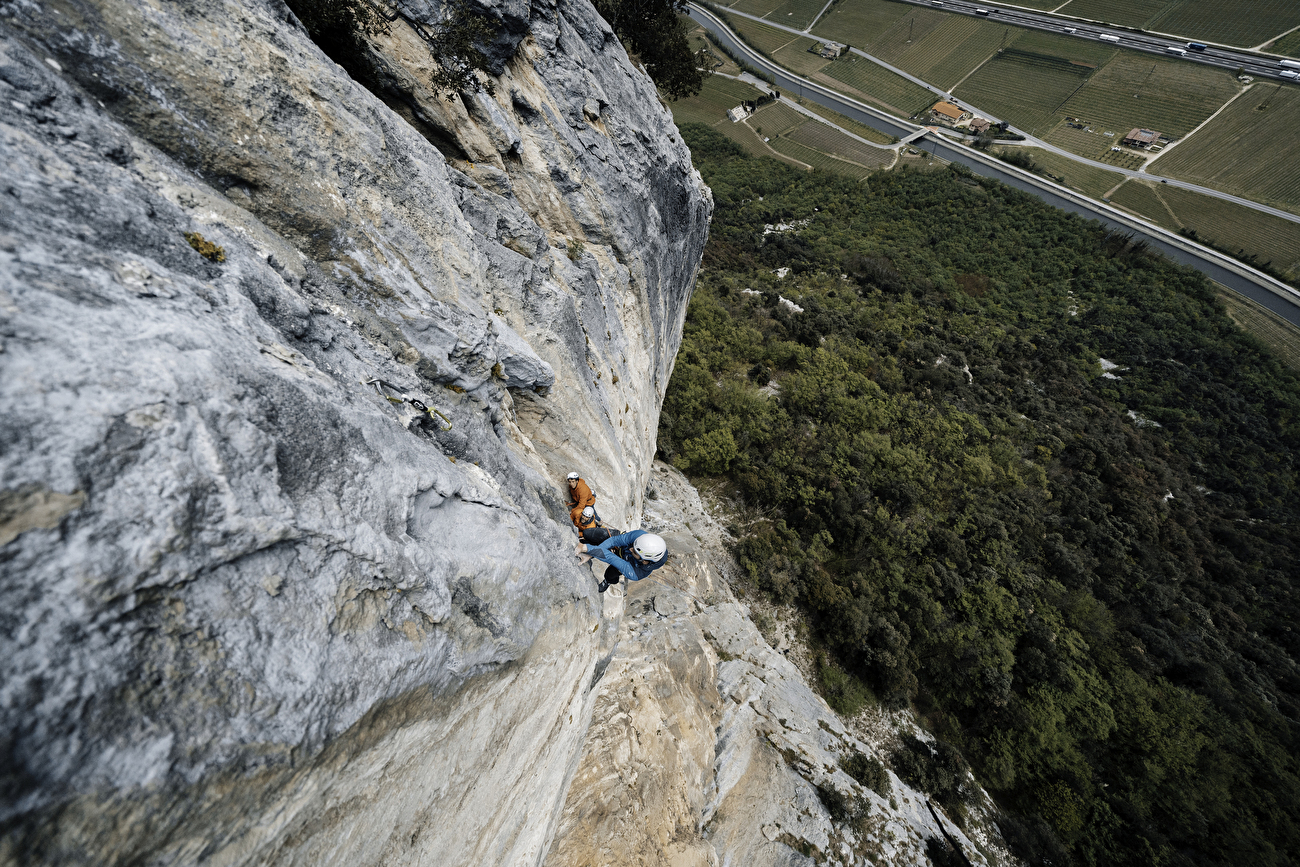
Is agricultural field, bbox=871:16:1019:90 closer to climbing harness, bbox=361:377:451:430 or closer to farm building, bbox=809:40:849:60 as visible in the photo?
farm building, bbox=809:40:849:60

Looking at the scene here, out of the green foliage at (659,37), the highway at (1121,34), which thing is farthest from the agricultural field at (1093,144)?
the green foliage at (659,37)

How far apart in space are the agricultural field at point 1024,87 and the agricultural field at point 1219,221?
68.5 feet

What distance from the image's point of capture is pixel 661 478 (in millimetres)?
23625

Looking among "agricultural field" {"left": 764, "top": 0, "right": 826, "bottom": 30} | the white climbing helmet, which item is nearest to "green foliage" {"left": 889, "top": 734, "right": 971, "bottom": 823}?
the white climbing helmet

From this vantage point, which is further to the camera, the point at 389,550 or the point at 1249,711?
the point at 1249,711

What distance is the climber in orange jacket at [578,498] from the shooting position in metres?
9.03

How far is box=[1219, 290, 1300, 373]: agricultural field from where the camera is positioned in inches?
2058

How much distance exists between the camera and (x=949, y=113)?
267 ft

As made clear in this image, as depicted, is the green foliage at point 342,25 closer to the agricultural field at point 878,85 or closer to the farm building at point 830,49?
the agricultural field at point 878,85

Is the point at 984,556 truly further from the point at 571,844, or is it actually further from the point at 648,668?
the point at 571,844

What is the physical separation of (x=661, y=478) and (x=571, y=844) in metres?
15.8

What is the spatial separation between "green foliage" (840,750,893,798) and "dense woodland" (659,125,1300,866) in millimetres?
3225

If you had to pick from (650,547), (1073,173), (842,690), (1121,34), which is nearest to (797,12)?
(1121,34)

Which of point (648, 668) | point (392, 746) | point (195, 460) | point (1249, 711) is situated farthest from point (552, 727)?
point (1249, 711)
